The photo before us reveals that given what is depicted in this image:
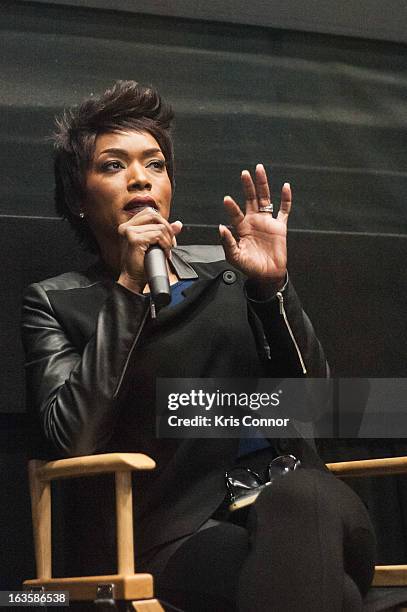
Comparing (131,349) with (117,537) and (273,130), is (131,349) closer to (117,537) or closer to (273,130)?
(117,537)

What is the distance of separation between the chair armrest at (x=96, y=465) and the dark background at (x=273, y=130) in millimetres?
552

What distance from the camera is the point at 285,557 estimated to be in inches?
59.8

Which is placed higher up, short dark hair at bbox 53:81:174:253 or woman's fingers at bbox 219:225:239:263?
short dark hair at bbox 53:81:174:253

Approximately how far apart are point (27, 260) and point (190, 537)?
33.3 inches

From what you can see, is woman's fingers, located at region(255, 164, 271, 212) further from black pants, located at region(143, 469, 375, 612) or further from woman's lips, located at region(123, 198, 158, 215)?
black pants, located at region(143, 469, 375, 612)

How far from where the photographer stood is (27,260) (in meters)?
2.31

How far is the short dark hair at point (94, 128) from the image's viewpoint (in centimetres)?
212

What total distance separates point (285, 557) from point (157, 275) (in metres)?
0.47

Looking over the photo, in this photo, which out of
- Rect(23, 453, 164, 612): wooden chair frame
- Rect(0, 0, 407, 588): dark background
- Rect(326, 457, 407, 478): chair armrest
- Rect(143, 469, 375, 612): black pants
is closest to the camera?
Rect(143, 469, 375, 612): black pants

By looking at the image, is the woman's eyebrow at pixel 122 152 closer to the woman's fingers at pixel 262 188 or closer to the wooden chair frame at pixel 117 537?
the woman's fingers at pixel 262 188

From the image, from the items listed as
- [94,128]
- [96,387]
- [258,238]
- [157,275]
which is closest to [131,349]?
[96,387]

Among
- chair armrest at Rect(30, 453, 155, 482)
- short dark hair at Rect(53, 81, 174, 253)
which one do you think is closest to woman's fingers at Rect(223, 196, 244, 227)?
short dark hair at Rect(53, 81, 174, 253)

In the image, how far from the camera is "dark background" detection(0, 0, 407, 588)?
2.40m

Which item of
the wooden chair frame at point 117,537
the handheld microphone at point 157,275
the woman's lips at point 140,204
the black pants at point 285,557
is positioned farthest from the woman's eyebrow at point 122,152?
the black pants at point 285,557
